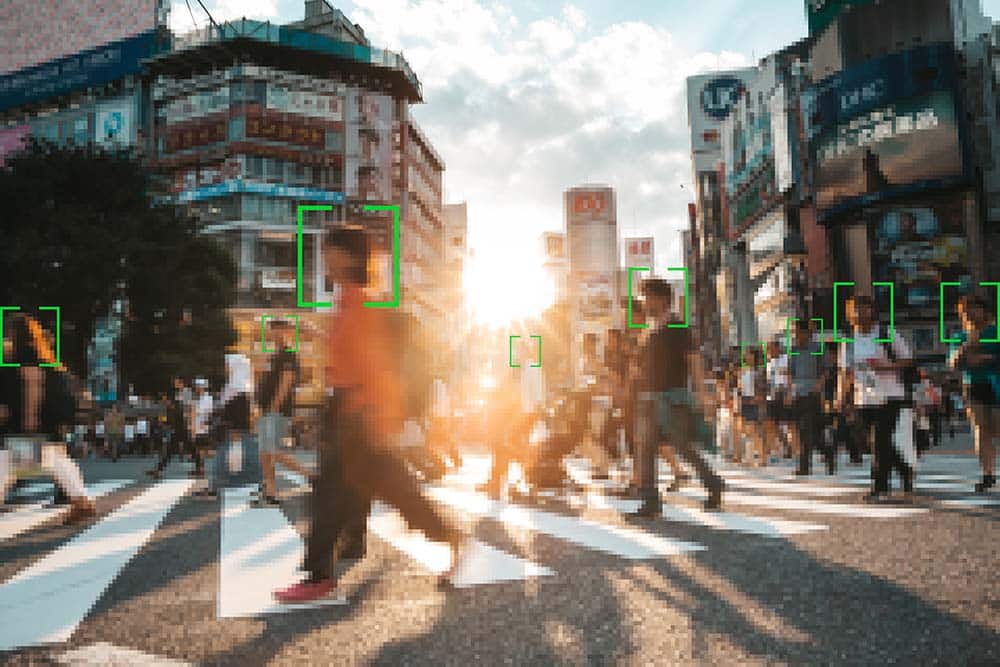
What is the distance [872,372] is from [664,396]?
184 centimetres

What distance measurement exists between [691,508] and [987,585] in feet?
9.30

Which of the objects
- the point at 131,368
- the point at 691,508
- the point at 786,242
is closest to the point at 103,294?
the point at 131,368

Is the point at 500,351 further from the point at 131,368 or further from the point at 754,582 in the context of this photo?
the point at 131,368

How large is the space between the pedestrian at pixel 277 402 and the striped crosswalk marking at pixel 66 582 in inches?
41.4

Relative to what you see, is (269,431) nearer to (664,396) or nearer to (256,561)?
(256,561)

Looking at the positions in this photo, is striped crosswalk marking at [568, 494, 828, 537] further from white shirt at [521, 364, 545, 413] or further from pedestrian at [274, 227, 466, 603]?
pedestrian at [274, 227, 466, 603]

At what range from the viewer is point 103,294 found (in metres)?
25.8

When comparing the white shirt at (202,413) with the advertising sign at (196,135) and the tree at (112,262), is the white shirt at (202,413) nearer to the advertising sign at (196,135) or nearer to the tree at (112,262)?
the tree at (112,262)

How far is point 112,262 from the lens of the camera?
25.5 metres

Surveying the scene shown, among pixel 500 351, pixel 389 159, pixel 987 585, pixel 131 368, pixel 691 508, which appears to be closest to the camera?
pixel 987 585

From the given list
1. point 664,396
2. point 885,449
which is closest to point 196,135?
point 664,396

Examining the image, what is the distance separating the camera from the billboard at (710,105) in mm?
54938

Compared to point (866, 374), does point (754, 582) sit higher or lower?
lower

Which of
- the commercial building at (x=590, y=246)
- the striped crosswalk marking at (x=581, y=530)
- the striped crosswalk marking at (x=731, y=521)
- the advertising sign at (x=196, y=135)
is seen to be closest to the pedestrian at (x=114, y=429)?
the striped crosswalk marking at (x=581, y=530)
